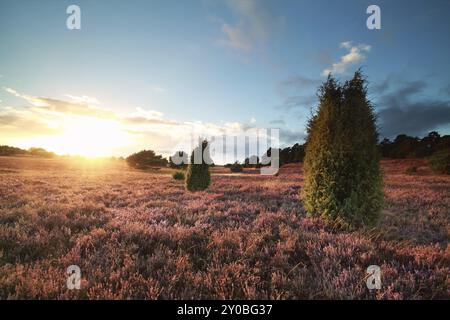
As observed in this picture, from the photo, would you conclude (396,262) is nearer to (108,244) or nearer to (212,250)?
(212,250)

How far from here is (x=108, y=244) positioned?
563 cm

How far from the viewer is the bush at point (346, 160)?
731cm

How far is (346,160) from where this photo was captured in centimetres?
746

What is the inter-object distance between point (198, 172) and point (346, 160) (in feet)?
41.3

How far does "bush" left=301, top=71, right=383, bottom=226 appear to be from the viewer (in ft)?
24.0

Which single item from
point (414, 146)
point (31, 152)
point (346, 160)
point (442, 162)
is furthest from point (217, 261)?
point (31, 152)

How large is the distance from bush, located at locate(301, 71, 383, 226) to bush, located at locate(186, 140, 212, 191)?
11.3 meters

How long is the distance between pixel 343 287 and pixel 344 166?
4.55 m

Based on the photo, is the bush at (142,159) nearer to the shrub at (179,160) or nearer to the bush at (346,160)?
the shrub at (179,160)

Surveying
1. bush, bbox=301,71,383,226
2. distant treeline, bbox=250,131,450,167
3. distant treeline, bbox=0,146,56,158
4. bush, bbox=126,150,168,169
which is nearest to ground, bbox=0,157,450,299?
bush, bbox=301,71,383,226

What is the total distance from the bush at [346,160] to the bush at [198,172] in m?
11.3

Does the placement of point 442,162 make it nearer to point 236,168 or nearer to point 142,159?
point 236,168

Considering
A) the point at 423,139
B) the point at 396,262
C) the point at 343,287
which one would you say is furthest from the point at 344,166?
the point at 423,139

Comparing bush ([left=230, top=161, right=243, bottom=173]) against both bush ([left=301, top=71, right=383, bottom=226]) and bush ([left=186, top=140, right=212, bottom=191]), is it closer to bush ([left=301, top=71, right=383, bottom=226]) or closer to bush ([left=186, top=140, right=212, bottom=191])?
bush ([left=186, top=140, right=212, bottom=191])
